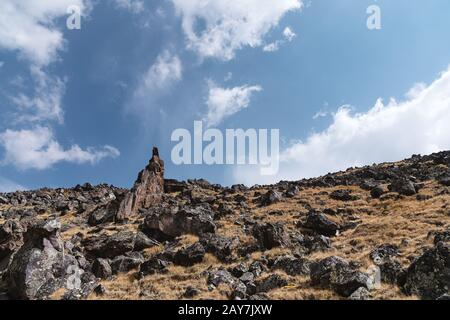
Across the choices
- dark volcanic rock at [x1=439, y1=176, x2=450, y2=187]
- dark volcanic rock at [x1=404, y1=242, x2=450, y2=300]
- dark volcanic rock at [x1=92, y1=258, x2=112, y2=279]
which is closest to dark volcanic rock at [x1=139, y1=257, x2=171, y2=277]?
dark volcanic rock at [x1=92, y1=258, x2=112, y2=279]

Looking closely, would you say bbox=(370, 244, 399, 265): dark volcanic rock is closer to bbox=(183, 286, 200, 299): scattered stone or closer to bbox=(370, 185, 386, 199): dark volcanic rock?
bbox=(183, 286, 200, 299): scattered stone

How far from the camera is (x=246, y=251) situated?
26.9 meters

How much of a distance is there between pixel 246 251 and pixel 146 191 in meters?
28.1

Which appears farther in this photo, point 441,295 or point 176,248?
point 176,248

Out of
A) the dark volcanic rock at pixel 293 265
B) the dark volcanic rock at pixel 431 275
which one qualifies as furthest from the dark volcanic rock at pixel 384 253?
the dark volcanic rock at pixel 431 275

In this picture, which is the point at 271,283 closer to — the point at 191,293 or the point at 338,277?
the point at 338,277

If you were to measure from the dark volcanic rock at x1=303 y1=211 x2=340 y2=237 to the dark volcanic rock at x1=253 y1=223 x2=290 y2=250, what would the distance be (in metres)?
4.88

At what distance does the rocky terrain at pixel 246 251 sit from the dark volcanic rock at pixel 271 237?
8 cm

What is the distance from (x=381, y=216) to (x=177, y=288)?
23.7 meters

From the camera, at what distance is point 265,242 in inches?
1090

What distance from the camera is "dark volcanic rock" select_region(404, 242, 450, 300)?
47.5 feet

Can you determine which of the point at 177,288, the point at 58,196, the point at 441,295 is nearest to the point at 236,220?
the point at 177,288
